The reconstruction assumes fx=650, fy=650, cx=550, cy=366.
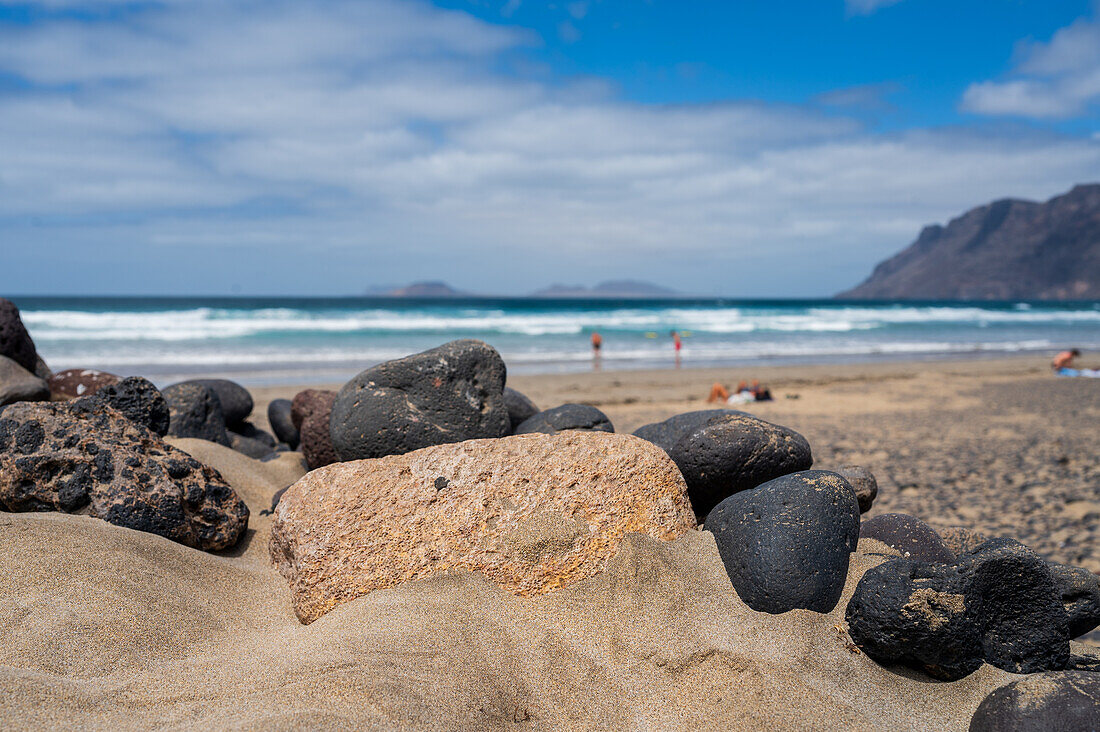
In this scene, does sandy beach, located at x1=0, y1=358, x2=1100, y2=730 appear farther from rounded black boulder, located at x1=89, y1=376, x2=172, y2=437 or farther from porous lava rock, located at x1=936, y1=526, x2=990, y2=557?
rounded black boulder, located at x1=89, y1=376, x2=172, y2=437

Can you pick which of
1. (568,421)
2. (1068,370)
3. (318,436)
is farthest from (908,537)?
(1068,370)

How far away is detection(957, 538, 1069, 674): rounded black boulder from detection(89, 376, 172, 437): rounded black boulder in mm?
4835

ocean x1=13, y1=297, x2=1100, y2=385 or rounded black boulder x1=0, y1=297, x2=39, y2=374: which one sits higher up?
rounded black boulder x1=0, y1=297, x2=39, y2=374

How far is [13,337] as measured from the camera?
18.1ft

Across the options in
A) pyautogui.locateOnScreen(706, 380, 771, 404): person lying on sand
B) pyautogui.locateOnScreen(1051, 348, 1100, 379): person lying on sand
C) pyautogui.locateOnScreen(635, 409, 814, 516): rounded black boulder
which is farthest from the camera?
pyautogui.locateOnScreen(1051, 348, 1100, 379): person lying on sand

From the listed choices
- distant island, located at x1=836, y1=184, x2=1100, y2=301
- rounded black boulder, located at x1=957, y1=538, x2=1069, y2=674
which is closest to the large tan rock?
rounded black boulder, located at x1=957, y1=538, x2=1069, y2=674

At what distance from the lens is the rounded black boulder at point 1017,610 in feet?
8.68

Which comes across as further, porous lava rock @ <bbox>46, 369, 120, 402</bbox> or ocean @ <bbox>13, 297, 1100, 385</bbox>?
ocean @ <bbox>13, 297, 1100, 385</bbox>

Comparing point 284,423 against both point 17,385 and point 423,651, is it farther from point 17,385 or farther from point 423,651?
point 423,651

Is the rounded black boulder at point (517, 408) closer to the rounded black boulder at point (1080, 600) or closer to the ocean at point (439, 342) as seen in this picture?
the rounded black boulder at point (1080, 600)

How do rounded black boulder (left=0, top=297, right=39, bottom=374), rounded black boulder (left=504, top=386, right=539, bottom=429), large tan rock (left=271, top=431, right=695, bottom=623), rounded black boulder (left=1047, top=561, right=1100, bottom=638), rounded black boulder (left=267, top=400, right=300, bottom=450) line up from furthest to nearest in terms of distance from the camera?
rounded black boulder (left=267, top=400, right=300, bottom=450)
rounded black boulder (left=0, top=297, right=39, bottom=374)
rounded black boulder (left=504, top=386, right=539, bottom=429)
large tan rock (left=271, top=431, right=695, bottom=623)
rounded black boulder (left=1047, top=561, right=1100, bottom=638)

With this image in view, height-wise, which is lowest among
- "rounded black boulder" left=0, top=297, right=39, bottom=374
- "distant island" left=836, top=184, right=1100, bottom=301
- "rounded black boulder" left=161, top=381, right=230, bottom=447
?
"rounded black boulder" left=161, top=381, right=230, bottom=447

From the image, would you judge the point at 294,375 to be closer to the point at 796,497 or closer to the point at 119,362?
the point at 119,362

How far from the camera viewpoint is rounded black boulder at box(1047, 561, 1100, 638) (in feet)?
9.16
